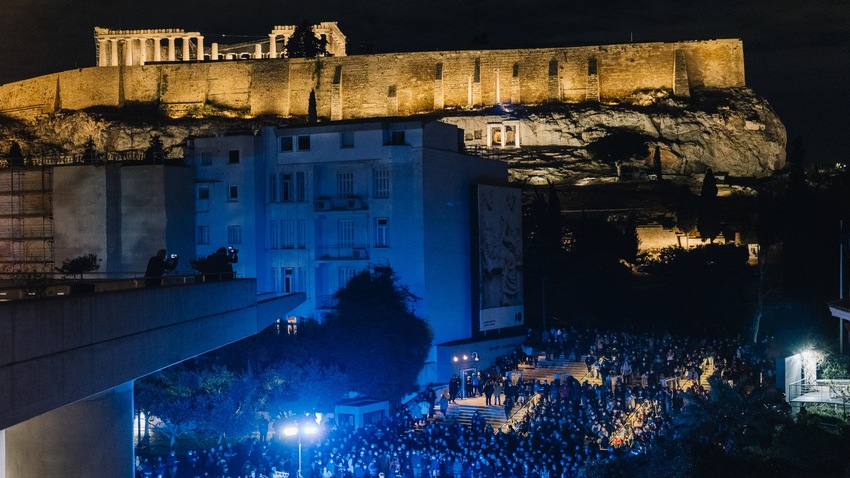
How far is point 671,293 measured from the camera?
51375mm

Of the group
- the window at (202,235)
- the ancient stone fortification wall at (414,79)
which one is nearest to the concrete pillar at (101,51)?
the ancient stone fortification wall at (414,79)

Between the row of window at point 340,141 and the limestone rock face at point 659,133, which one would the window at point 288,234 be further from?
the limestone rock face at point 659,133

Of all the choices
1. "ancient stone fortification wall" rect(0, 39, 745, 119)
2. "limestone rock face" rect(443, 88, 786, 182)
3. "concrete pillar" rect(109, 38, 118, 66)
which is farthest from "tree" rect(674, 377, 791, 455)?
"concrete pillar" rect(109, 38, 118, 66)

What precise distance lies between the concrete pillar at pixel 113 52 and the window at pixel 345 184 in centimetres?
6353

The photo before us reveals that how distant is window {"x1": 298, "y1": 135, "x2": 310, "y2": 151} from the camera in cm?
3906

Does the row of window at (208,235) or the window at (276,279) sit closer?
the window at (276,279)

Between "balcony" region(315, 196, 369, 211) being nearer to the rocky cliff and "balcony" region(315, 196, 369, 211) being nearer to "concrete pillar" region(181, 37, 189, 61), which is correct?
the rocky cliff

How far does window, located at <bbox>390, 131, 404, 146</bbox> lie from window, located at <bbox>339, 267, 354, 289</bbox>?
4.61 meters

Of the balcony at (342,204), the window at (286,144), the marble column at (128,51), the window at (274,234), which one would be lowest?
the window at (274,234)

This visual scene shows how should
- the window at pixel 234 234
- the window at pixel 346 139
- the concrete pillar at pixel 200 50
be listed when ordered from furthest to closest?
A: 1. the concrete pillar at pixel 200 50
2. the window at pixel 234 234
3. the window at pixel 346 139

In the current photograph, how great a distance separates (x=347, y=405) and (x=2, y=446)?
19301mm

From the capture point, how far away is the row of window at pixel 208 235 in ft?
131

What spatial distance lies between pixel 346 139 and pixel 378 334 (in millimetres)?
7269

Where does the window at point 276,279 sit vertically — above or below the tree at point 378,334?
above
